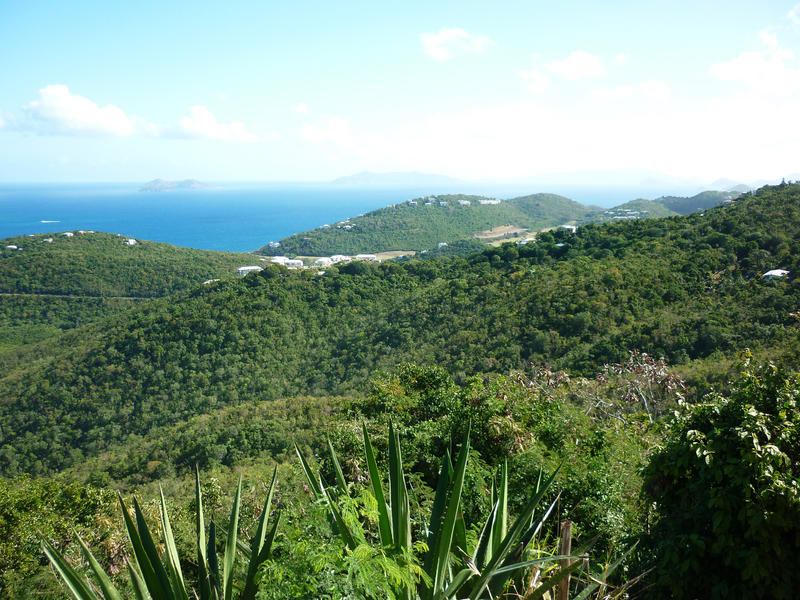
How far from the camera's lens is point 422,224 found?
312 ft

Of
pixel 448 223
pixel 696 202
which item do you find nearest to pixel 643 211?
pixel 696 202

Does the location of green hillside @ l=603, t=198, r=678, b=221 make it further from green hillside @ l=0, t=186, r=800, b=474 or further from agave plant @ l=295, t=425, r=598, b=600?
agave plant @ l=295, t=425, r=598, b=600

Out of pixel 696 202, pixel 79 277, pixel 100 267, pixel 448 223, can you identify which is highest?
pixel 696 202

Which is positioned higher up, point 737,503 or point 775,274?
point 737,503

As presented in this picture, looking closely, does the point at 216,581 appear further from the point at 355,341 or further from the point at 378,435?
the point at 355,341

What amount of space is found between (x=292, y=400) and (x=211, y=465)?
566 centimetres

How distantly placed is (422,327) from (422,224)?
68.0m

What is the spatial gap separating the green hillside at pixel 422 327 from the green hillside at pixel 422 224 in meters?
48.0

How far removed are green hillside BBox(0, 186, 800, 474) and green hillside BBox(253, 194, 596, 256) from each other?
48.0m

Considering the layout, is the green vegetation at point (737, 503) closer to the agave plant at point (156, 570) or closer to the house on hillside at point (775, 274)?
the agave plant at point (156, 570)

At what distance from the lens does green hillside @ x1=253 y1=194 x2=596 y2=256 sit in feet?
290

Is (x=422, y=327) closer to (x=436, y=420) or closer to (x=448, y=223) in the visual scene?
(x=436, y=420)

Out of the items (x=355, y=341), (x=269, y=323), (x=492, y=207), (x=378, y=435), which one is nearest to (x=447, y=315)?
(x=355, y=341)

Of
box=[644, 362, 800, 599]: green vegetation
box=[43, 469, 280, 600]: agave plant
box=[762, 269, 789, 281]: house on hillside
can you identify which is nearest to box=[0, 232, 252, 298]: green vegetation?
box=[762, 269, 789, 281]: house on hillside
